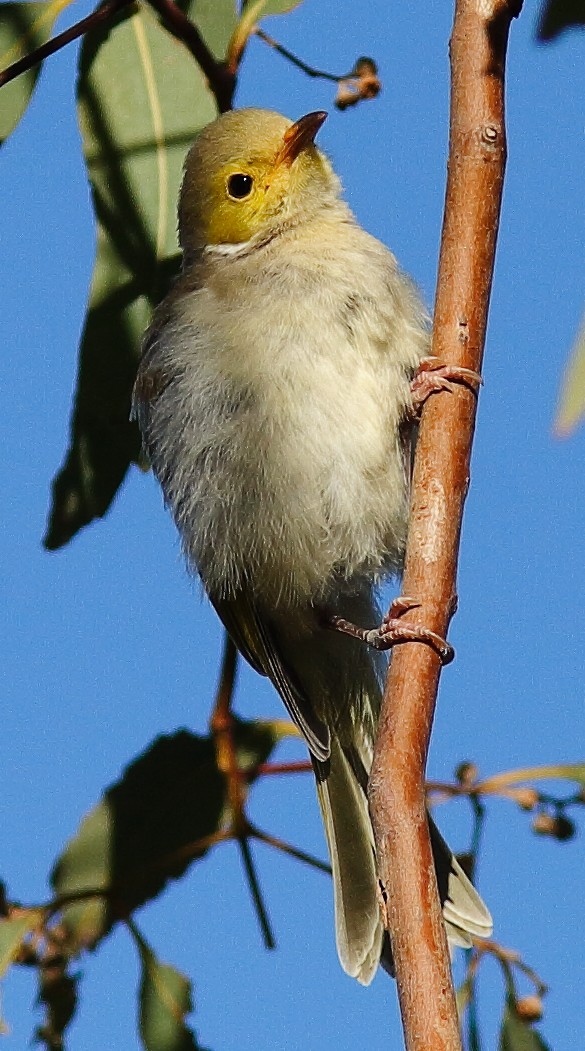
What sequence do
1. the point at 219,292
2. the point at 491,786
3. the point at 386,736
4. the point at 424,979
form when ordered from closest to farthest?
the point at 424,979
the point at 386,736
the point at 491,786
the point at 219,292

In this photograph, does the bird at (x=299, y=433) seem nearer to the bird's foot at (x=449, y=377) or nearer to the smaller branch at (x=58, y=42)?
the smaller branch at (x=58, y=42)

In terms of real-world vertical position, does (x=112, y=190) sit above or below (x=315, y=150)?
below

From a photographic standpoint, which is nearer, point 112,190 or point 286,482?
point 286,482

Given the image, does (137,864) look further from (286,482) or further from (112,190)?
(112,190)

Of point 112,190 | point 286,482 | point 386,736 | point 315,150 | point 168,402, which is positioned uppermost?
point 315,150

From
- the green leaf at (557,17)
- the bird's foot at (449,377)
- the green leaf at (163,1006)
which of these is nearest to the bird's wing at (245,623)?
the green leaf at (163,1006)

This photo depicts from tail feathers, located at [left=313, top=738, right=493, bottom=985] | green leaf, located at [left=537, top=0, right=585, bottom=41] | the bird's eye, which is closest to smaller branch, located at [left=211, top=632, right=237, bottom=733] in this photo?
tail feathers, located at [left=313, top=738, right=493, bottom=985]

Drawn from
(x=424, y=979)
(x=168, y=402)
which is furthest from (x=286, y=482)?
(x=424, y=979)

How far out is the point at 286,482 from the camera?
127 inches

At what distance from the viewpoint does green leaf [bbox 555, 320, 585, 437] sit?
4.14 ft

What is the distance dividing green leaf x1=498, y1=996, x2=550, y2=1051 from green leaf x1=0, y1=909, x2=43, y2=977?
110 cm

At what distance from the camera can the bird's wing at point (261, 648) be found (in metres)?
3.49

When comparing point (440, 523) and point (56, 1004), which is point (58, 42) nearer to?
point (440, 523)

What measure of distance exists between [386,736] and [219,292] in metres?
1.83
